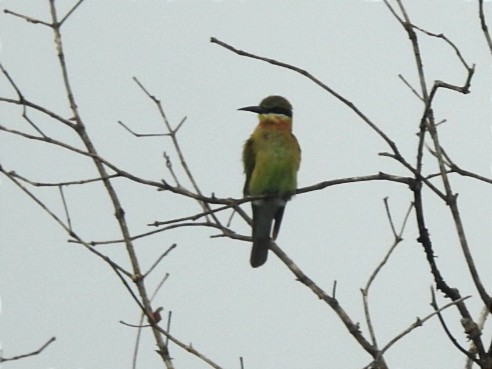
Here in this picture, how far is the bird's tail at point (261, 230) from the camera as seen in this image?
5.21 meters

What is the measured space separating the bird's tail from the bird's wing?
0.17 m

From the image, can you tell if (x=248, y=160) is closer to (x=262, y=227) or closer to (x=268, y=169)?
(x=268, y=169)

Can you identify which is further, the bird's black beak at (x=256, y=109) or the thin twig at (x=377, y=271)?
the bird's black beak at (x=256, y=109)

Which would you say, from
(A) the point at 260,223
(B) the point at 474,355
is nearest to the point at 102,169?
(B) the point at 474,355

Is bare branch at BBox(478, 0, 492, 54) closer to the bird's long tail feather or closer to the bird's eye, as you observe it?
the bird's long tail feather

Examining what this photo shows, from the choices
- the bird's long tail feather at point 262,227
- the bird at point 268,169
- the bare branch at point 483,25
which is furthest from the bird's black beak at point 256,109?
the bare branch at point 483,25

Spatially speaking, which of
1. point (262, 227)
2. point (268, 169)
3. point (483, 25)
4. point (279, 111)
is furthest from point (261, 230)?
point (483, 25)

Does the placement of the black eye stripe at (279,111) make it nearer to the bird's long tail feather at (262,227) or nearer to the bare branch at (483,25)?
the bird's long tail feather at (262,227)

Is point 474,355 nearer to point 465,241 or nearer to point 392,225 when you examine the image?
point 465,241

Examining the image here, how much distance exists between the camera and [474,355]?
3.05 metres

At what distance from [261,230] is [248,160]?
0.48m

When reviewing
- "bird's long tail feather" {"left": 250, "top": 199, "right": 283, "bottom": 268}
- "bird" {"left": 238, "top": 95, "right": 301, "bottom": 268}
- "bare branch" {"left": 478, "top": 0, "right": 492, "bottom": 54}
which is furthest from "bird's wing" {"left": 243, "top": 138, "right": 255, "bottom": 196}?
"bare branch" {"left": 478, "top": 0, "right": 492, "bottom": 54}

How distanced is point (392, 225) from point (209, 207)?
790 mm

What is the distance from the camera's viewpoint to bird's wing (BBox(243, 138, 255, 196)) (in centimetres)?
549
